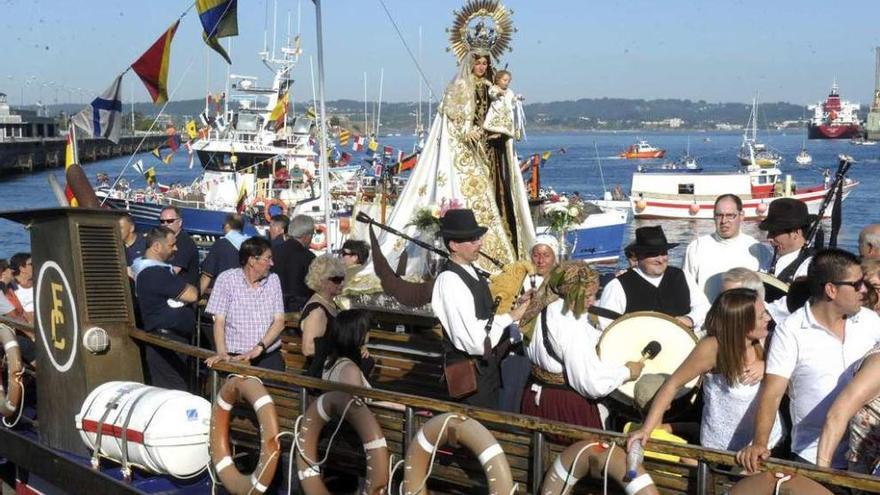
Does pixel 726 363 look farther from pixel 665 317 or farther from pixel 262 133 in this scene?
pixel 262 133

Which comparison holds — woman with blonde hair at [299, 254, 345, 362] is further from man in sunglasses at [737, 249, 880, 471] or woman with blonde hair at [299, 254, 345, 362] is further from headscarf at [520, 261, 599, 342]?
man in sunglasses at [737, 249, 880, 471]

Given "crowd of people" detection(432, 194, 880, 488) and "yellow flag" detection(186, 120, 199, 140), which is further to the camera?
"yellow flag" detection(186, 120, 199, 140)

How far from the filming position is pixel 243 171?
4478 cm

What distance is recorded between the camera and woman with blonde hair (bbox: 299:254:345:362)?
6.63 metres

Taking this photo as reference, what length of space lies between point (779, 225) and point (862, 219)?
180ft

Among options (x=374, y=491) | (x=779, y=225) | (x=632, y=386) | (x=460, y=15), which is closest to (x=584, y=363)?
(x=632, y=386)

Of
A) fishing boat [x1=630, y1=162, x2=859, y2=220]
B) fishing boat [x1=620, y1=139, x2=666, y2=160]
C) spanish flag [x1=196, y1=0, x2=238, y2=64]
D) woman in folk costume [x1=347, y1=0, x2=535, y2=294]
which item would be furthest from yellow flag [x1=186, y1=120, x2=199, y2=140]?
fishing boat [x1=620, y1=139, x2=666, y2=160]

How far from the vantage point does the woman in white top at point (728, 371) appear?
15.2 ft

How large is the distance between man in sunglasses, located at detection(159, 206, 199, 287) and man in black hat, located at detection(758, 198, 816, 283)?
4753 millimetres

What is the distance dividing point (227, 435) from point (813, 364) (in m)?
3.28

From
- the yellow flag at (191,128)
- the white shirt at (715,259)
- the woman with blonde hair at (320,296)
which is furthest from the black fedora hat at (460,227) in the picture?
the yellow flag at (191,128)

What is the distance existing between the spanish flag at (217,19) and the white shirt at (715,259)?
5248 mm

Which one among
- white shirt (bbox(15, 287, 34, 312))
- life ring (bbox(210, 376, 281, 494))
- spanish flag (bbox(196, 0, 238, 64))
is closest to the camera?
life ring (bbox(210, 376, 281, 494))

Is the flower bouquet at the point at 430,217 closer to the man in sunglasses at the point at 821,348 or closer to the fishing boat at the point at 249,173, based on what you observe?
the man in sunglasses at the point at 821,348
